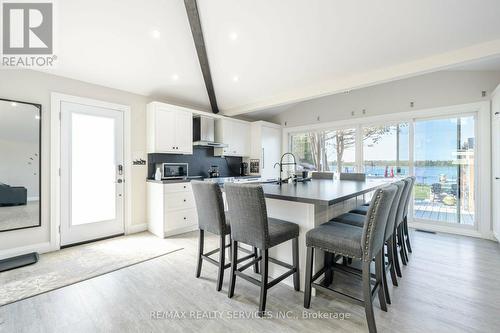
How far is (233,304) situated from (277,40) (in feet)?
11.0

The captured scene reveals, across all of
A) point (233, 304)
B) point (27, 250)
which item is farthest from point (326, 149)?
point (27, 250)

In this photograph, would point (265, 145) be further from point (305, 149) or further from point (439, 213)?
point (439, 213)

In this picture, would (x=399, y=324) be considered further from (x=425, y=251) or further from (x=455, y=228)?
(x=455, y=228)

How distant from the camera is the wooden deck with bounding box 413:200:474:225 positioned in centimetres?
391

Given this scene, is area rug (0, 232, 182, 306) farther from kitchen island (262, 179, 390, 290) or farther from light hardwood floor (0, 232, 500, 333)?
kitchen island (262, 179, 390, 290)

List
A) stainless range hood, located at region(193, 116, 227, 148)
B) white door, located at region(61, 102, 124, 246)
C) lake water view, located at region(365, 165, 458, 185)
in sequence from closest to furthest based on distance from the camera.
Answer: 1. white door, located at region(61, 102, 124, 246)
2. lake water view, located at region(365, 165, 458, 185)
3. stainless range hood, located at region(193, 116, 227, 148)

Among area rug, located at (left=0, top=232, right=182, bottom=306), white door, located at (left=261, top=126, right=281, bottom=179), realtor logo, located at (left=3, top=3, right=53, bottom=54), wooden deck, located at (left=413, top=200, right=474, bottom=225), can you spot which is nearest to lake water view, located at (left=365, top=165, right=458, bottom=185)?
wooden deck, located at (left=413, top=200, right=474, bottom=225)

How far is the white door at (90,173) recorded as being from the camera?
10.8 ft

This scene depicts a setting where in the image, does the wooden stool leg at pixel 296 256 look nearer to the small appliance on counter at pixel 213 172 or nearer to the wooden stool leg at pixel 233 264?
the wooden stool leg at pixel 233 264

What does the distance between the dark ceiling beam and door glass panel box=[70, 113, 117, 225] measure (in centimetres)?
182

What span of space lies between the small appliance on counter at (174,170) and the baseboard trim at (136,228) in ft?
3.17

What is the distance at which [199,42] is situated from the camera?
134 inches

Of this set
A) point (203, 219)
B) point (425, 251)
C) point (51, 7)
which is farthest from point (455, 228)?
point (51, 7)

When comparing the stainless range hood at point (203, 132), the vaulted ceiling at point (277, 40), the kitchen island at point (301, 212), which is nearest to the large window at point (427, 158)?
the vaulted ceiling at point (277, 40)
